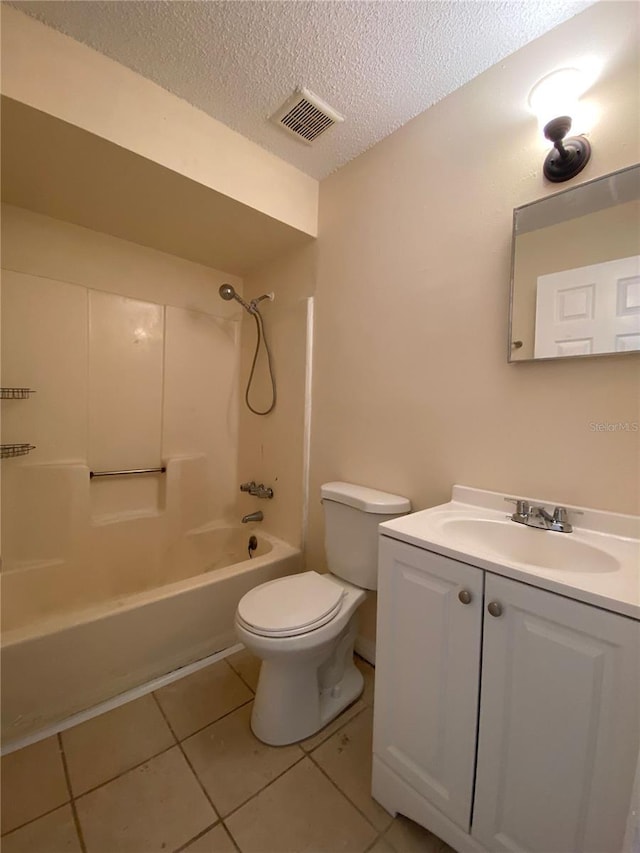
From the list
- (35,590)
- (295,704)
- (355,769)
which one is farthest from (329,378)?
(35,590)

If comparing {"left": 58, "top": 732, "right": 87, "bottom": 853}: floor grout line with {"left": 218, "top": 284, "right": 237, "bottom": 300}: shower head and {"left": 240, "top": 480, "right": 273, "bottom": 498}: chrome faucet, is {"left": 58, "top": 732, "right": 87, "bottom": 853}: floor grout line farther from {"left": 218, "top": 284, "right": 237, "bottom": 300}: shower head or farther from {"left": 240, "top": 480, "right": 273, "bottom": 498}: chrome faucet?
{"left": 218, "top": 284, "right": 237, "bottom": 300}: shower head

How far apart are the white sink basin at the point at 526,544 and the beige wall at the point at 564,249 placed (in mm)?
543

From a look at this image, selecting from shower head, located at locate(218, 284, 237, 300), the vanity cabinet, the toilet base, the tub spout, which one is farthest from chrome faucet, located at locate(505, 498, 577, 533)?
shower head, located at locate(218, 284, 237, 300)

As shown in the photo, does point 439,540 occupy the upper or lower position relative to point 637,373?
lower

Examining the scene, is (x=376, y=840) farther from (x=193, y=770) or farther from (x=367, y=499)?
(x=367, y=499)

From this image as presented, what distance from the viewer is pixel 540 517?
103cm

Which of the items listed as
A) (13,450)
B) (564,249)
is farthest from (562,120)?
(13,450)

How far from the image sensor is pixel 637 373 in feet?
3.00

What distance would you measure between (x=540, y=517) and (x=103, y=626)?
1576mm

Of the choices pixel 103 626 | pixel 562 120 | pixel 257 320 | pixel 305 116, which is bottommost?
pixel 103 626

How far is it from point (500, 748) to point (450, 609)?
29cm

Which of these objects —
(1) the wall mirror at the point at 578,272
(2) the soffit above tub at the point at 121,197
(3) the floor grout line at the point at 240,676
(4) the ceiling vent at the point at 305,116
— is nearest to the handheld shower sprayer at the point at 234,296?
(2) the soffit above tub at the point at 121,197

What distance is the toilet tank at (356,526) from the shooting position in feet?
4.45

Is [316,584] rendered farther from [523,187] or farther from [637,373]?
[523,187]
